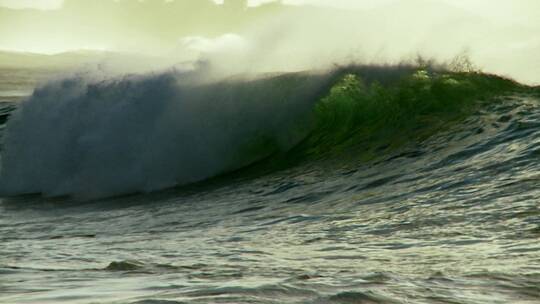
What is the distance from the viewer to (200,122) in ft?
51.7

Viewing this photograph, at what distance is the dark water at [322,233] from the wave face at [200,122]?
893 millimetres

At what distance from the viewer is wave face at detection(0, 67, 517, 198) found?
14.9m

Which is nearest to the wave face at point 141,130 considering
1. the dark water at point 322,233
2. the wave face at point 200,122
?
the wave face at point 200,122

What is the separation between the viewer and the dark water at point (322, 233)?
562cm

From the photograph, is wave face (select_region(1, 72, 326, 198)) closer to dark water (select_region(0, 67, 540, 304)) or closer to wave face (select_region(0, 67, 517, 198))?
wave face (select_region(0, 67, 517, 198))

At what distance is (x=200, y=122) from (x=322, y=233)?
7450 millimetres

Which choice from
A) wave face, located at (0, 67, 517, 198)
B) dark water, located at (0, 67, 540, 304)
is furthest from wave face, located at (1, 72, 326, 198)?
dark water, located at (0, 67, 540, 304)

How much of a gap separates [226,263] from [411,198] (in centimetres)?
347

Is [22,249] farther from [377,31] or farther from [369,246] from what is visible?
[377,31]

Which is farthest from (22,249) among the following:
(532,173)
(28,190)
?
(28,190)

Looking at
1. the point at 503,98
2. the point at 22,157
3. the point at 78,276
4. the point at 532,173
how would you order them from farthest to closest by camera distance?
the point at 22,157, the point at 503,98, the point at 532,173, the point at 78,276

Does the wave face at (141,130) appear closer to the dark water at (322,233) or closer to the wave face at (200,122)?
the wave face at (200,122)

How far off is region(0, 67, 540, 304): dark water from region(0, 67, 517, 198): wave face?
0.89m

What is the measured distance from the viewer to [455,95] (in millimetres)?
15273
